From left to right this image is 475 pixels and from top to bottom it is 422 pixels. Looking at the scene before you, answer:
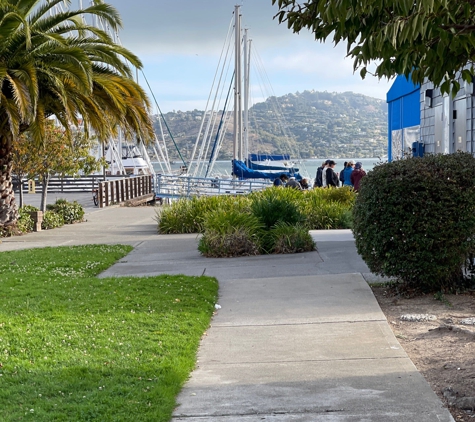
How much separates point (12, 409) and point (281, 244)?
8.59 m

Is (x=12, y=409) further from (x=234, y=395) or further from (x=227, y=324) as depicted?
(x=227, y=324)

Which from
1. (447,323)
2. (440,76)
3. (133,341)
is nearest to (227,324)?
(133,341)

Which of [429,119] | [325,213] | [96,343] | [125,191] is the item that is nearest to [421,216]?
[96,343]

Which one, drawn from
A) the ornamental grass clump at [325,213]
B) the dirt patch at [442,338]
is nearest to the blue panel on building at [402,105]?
Result: the ornamental grass clump at [325,213]

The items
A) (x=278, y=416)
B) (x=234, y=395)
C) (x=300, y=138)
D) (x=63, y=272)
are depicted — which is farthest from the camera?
(x=300, y=138)

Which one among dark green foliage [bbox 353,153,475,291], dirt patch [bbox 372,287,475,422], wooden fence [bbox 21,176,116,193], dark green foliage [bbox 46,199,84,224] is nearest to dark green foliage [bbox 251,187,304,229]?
dirt patch [bbox 372,287,475,422]

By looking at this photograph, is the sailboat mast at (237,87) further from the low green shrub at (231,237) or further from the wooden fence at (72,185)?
the low green shrub at (231,237)

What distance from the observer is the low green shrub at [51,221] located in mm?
21547

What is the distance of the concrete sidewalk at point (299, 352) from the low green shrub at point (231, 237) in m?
0.78

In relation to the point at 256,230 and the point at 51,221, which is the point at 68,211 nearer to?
the point at 51,221

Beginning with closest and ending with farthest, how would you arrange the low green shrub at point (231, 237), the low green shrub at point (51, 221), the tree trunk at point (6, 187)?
the low green shrub at point (231, 237)
the tree trunk at point (6, 187)
the low green shrub at point (51, 221)

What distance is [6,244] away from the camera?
17078 mm

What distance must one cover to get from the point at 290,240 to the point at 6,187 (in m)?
9.56

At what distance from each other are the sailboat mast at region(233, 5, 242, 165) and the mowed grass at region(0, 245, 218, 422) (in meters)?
25.2
